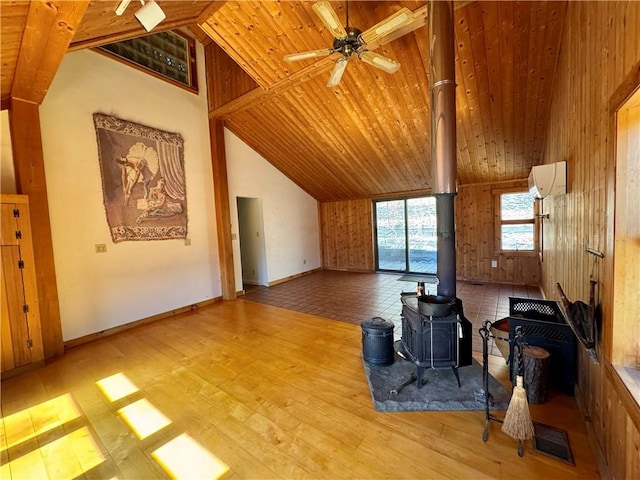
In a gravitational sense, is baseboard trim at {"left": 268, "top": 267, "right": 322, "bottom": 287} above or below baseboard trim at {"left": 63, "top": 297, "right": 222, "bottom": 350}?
below

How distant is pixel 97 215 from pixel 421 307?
414cm

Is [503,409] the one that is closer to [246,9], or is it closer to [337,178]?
[246,9]

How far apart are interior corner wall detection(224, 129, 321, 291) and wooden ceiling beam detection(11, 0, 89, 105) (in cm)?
292

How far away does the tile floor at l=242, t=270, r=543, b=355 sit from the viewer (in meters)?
3.92

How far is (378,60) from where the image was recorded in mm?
2523

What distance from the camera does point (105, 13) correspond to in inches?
90.0

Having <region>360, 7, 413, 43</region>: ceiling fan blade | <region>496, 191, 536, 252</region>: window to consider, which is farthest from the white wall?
<region>496, 191, 536, 252</region>: window

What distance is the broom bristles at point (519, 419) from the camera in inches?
58.6

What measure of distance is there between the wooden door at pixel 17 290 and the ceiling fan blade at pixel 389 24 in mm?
3751

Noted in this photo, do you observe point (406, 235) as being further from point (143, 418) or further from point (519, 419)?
point (143, 418)

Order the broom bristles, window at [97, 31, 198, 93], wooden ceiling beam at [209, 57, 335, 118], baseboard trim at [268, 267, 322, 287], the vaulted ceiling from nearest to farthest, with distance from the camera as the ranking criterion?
1. the broom bristles
2. the vaulted ceiling
3. wooden ceiling beam at [209, 57, 335, 118]
4. window at [97, 31, 198, 93]
5. baseboard trim at [268, 267, 322, 287]

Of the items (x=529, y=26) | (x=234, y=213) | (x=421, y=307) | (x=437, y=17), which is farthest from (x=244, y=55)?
(x=421, y=307)

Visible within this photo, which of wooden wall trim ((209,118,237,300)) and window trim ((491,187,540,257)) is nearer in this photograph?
wooden wall trim ((209,118,237,300))

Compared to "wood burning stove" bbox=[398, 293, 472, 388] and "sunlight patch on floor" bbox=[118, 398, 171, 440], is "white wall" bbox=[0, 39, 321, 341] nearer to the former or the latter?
"sunlight patch on floor" bbox=[118, 398, 171, 440]
